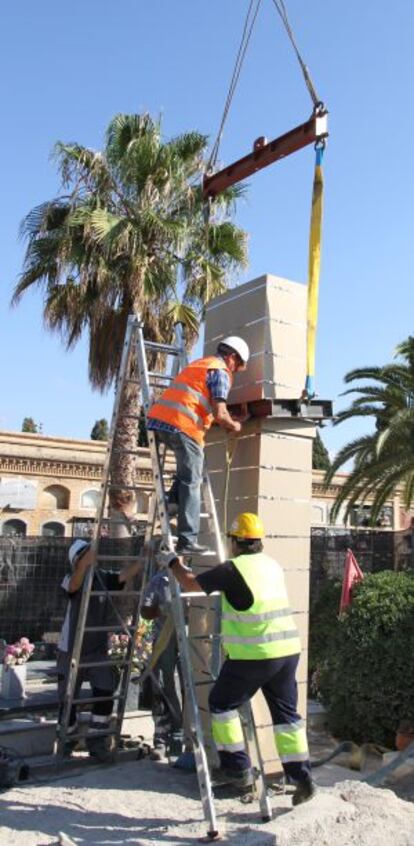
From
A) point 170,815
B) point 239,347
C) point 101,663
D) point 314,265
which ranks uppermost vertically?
point 314,265

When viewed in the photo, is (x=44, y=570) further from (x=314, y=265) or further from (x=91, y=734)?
(x=314, y=265)

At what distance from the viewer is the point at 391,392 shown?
15383 millimetres

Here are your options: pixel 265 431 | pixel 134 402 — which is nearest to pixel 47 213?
pixel 134 402

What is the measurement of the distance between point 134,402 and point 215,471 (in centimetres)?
580

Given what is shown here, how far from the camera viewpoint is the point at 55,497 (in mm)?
26672

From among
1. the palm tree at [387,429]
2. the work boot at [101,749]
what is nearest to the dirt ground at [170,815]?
the work boot at [101,749]

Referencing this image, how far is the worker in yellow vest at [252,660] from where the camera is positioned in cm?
498

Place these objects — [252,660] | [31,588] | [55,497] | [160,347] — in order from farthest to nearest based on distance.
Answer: [55,497]
[31,588]
[160,347]
[252,660]

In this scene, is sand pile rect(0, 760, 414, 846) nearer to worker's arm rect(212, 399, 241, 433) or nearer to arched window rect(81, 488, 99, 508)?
worker's arm rect(212, 399, 241, 433)

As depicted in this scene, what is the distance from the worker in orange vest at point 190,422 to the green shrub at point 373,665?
9.19 ft

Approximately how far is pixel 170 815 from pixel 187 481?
6.96ft

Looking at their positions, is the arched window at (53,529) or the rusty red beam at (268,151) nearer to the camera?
the rusty red beam at (268,151)

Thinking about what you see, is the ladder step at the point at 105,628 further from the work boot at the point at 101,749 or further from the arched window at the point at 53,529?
the arched window at the point at 53,529

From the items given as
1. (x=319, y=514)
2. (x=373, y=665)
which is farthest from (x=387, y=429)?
(x=319, y=514)
